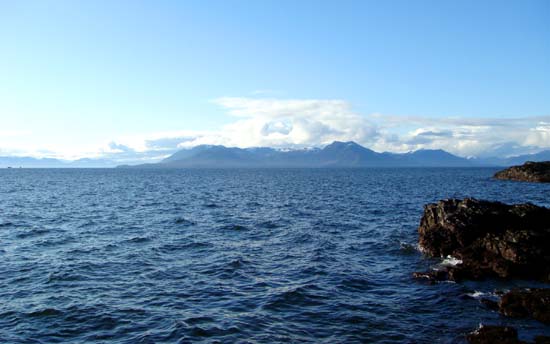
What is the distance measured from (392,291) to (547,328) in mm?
8195

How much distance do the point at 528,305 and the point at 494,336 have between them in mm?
4590

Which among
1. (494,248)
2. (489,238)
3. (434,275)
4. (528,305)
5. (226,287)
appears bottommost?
(226,287)

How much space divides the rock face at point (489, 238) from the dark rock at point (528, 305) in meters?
5.18

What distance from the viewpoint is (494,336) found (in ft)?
57.0

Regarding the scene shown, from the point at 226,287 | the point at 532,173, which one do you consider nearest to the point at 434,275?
the point at 226,287

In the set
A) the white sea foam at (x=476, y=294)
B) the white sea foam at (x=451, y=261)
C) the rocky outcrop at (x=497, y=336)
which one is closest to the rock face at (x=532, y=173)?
the white sea foam at (x=451, y=261)

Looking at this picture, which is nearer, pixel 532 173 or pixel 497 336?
pixel 497 336

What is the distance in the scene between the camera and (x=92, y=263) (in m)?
30.4

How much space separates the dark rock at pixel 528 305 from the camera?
19.7 meters

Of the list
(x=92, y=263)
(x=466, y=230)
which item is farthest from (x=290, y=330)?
(x=466, y=230)

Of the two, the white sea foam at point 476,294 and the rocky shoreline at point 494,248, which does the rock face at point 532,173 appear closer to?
the rocky shoreline at point 494,248

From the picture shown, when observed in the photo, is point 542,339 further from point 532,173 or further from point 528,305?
→ point 532,173

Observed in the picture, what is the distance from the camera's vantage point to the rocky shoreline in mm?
20344

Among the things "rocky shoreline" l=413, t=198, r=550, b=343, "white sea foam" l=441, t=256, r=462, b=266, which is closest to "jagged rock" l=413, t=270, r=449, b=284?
"rocky shoreline" l=413, t=198, r=550, b=343
